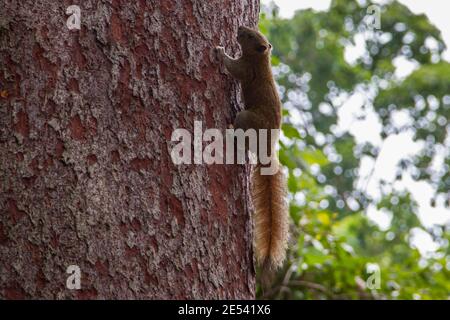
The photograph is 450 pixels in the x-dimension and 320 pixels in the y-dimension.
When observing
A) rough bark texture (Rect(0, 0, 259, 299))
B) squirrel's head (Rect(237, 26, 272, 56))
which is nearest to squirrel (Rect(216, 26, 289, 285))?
squirrel's head (Rect(237, 26, 272, 56))

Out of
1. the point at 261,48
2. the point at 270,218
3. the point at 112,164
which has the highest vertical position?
the point at 261,48

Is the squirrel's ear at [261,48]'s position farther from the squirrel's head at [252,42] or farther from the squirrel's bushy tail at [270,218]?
the squirrel's bushy tail at [270,218]

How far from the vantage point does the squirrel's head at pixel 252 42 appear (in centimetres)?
263

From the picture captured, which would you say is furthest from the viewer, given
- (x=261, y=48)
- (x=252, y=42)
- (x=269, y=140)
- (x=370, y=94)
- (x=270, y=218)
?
(x=370, y=94)

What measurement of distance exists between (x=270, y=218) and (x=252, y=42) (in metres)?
0.89

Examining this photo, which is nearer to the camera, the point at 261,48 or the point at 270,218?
Result: the point at 270,218

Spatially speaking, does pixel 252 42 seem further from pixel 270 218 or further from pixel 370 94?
pixel 370 94

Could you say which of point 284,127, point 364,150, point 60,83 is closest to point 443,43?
point 364,150

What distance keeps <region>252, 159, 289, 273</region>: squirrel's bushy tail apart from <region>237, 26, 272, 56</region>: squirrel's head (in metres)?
0.54

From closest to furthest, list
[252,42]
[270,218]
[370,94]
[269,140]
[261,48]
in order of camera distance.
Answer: [270,218] < [269,140] < [252,42] < [261,48] < [370,94]

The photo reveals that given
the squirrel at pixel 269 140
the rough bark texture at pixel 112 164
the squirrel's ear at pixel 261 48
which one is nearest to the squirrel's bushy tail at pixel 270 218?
the squirrel at pixel 269 140

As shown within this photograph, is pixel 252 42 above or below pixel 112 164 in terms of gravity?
above

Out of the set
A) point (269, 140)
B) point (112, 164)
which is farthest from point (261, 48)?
point (112, 164)

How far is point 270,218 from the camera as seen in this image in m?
2.58
